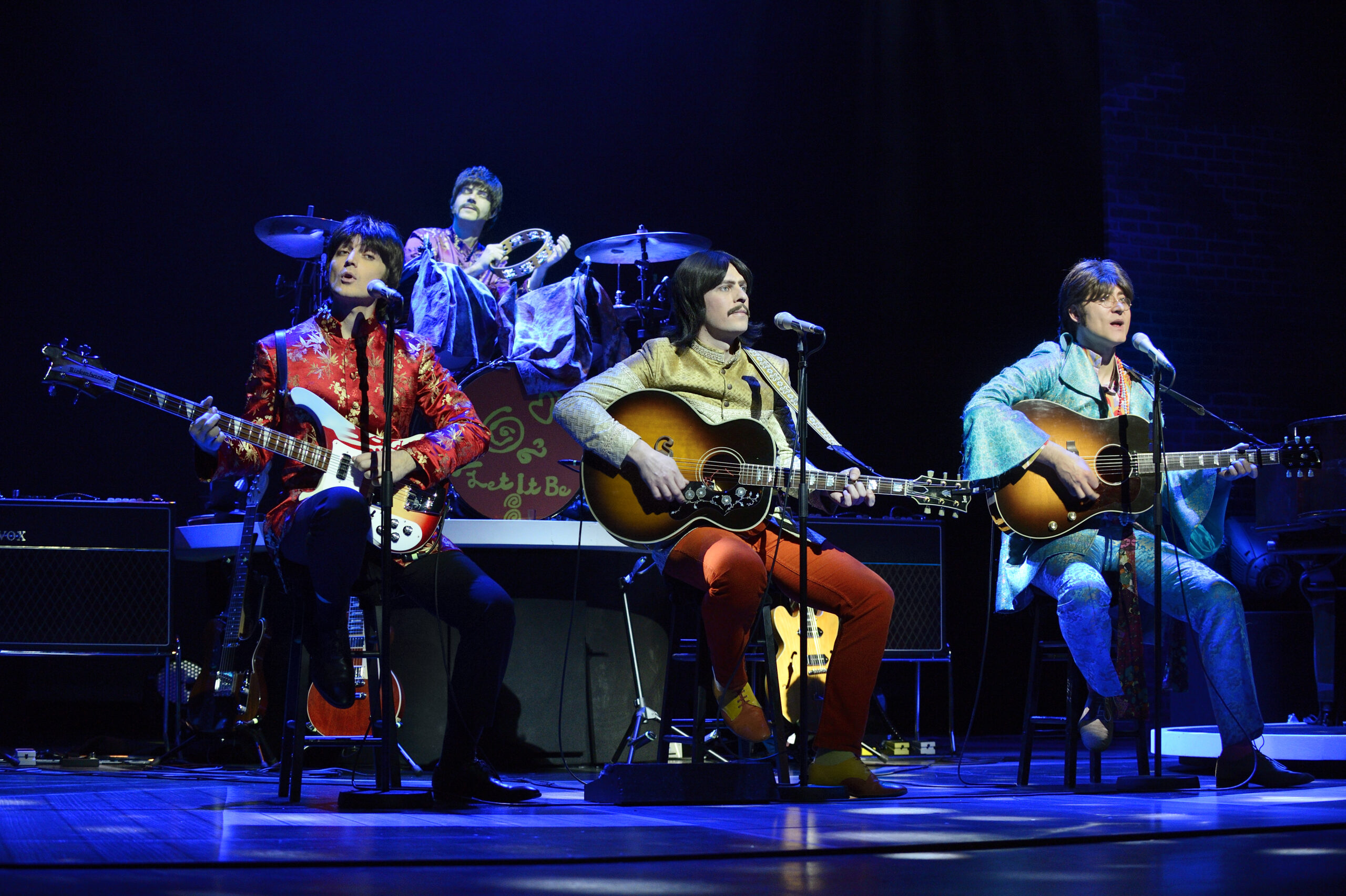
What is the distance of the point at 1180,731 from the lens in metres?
4.72

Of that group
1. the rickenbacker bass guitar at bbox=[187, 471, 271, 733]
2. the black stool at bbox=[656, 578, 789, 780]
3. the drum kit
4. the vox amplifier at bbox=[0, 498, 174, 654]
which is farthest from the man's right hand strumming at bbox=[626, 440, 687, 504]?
the vox amplifier at bbox=[0, 498, 174, 654]

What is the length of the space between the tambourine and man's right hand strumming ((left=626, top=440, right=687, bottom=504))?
10.3 ft

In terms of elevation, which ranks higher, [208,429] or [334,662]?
[208,429]

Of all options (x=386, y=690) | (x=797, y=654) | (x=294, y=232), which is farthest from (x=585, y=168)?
(x=386, y=690)

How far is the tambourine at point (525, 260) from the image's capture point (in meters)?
6.75

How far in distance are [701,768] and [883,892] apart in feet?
4.59

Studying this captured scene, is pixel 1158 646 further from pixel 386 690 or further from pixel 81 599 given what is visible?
pixel 81 599

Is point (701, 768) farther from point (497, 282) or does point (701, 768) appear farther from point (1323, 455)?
point (497, 282)

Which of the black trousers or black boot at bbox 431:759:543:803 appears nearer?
the black trousers

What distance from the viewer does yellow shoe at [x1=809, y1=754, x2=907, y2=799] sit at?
3.71 m

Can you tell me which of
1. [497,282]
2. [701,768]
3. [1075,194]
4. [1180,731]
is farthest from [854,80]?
[701,768]

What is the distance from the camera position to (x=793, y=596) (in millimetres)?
3869

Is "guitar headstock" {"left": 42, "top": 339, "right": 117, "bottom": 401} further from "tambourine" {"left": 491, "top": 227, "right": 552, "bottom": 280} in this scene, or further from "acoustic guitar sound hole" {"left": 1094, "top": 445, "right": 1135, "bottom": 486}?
"tambourine" {"left": 491, "top": 227, "right": 552, "bottom": 280}

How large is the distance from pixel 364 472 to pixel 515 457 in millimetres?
2710
